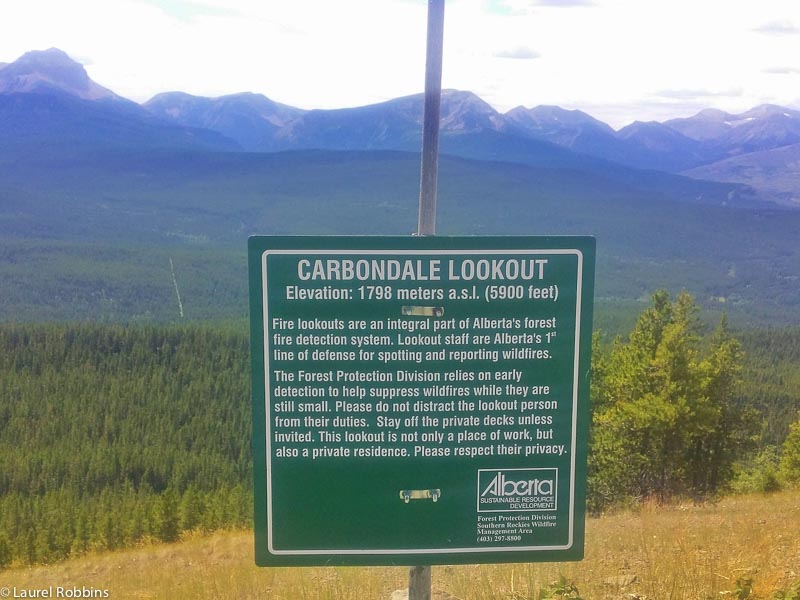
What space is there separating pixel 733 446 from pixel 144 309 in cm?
11169

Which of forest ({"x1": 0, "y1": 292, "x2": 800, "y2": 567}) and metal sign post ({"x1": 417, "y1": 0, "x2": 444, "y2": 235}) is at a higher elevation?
metal sign post ({"x1": 417, "y1": 0, "x2": 444, "y2": 235})

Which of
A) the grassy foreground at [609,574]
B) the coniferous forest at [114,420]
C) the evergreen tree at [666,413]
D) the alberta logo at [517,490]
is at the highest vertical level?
the alberta logo at [517,490]

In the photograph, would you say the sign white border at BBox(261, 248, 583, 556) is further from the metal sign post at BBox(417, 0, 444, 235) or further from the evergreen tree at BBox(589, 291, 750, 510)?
the evergreen tree at BBox(589, 291, 750, 510)

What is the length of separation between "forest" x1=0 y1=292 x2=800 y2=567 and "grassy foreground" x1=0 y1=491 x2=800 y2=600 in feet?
18.0

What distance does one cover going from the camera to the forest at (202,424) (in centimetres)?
2081

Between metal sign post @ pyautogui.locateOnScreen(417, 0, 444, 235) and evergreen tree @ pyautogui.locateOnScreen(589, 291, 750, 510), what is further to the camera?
evergreen tree @ pyautogui.locateOnScreen(589, 291, 750, 510)

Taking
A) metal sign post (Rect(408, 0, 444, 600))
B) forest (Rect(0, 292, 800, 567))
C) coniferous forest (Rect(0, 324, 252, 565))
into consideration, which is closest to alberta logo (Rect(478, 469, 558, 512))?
metal sign post (Rect(408, 0, 444, 600))

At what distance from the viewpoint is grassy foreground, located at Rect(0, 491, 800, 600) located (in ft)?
16.0

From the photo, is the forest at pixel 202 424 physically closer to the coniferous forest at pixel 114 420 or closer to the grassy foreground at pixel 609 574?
the coniferous forest at pixel 114 420

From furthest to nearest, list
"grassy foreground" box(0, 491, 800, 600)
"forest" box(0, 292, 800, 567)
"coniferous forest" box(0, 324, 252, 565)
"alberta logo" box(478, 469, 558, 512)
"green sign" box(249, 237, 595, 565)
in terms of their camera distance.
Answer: "coniferous forest" box(0, 324, 252, 565) < "forest" box(0, 292, 800, 567) < "grassy foreground" box(0, 491, 800, 600) < "alberta logo" box(478, 469, 558, 512) < "green sign" box(249, 237, 595, 565)

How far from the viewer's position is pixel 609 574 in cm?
546

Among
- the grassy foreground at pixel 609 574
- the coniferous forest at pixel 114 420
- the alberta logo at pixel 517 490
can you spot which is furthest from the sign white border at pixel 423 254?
the coniferous forest at pixel 114 420

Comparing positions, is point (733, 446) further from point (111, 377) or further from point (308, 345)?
point (111, 377)

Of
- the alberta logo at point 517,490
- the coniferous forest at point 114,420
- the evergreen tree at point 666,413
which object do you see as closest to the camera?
the alberta logo at point 517,490
